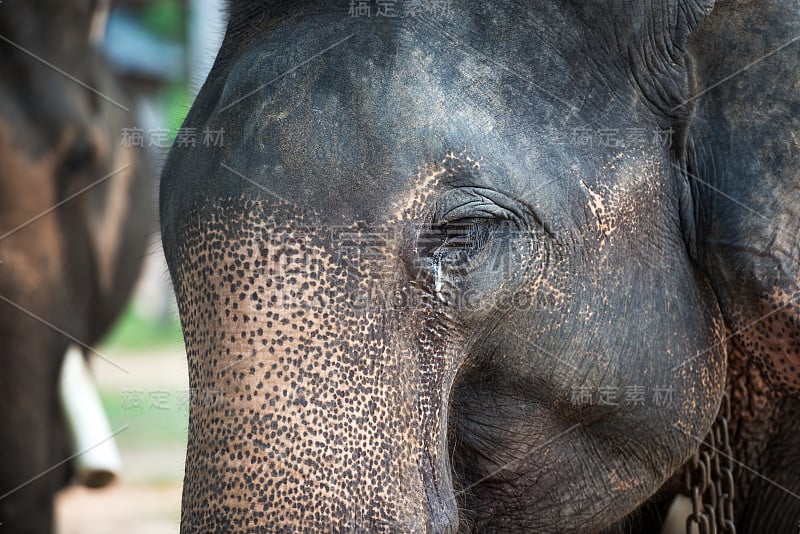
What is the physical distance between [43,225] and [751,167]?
125 inches

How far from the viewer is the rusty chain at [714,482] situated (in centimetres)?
180

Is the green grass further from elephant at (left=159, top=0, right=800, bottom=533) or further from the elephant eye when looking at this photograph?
the elephant eye

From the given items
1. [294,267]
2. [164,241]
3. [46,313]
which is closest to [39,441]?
[46,313]

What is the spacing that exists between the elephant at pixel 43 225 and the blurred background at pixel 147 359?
23 centimetres

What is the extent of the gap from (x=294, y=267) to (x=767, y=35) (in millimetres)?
775

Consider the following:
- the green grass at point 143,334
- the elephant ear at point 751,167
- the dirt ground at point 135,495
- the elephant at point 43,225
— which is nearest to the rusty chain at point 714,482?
the elephant ear at point 751,167

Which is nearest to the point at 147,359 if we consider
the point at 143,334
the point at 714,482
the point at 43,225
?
the point at 143,334

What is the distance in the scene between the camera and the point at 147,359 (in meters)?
10.9

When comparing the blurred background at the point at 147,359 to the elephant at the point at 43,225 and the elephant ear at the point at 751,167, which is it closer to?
the elephant at the point at 43,225

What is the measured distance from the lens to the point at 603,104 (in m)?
1.52

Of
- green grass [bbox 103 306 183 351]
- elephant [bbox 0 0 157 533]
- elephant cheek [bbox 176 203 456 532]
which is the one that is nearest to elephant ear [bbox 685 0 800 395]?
elephant cheek [bbox 176 203 456 532]

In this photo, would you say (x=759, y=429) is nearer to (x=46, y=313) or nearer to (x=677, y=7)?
(x=677, y=7)

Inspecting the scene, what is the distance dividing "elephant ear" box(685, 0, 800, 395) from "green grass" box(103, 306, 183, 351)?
10073 mm

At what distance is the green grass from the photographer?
470 inches
